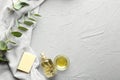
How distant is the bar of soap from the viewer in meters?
1.17

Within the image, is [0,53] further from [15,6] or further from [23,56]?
[15,6]

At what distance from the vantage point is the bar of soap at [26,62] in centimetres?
117

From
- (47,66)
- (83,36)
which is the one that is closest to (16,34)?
(47,66)

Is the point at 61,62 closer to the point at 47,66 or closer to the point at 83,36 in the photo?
the point at 47,66

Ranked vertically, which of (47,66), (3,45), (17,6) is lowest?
(47,66)

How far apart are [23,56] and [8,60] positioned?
7 cm

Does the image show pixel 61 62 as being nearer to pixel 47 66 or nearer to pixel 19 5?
pixel 47 66

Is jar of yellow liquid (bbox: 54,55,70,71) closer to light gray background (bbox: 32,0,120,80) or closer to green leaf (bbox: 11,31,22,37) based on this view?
light gray background (bbox: 32,0,120,80)

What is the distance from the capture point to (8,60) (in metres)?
1.18

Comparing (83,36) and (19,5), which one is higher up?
(19,5)

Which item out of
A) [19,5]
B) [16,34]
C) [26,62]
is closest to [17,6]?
[19,5]

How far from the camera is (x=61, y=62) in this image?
1.25 metres

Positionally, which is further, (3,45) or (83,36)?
(83,36)

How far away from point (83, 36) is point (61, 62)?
0.63 feet
